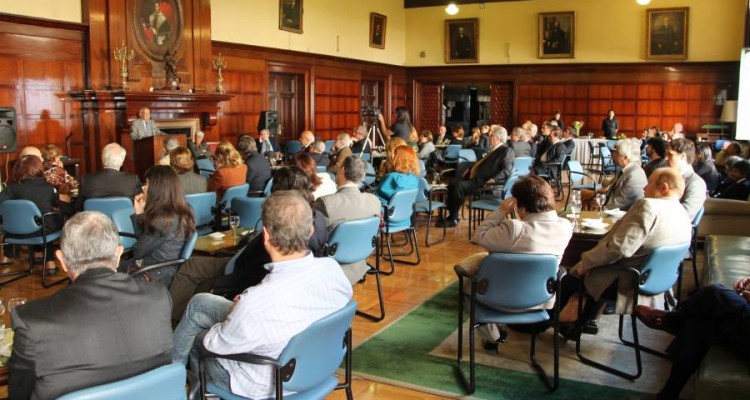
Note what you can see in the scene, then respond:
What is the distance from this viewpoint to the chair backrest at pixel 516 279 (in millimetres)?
3955

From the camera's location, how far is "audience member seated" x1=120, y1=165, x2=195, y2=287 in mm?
4391

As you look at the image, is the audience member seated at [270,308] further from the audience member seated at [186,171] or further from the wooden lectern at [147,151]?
the wooden lectern at [147,151]

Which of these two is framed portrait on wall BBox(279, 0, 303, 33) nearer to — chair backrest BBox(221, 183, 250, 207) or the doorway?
the doorway

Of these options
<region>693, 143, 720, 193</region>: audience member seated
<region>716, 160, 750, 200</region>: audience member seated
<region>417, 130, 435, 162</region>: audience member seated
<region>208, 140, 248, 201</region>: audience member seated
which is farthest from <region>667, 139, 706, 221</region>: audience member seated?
<region>417, 130, 435, 162</region>: audience member seated

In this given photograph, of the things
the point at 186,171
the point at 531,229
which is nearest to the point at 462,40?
the point at 186,171

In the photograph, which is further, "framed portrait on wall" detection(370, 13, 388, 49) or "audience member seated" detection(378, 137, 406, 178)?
"framed portrait on wall" detection(370, 13, 388, 49)

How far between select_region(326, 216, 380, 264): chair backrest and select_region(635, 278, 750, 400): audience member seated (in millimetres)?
2171

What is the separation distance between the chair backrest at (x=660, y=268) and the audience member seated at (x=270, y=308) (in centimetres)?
215

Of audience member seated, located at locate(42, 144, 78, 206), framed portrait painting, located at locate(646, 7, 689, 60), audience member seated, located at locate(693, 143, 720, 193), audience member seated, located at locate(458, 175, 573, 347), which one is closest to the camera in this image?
audience member seated, located at locate(458, 175, 573, 347)

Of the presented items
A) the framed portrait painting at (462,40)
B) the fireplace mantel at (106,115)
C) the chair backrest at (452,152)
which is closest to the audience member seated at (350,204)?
the fireplace mantel at (106,115)

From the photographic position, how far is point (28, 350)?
2213 mm

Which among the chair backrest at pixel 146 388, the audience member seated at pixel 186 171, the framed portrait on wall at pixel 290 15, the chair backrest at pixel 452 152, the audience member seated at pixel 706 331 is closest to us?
the chair backrest at pixel 146 388

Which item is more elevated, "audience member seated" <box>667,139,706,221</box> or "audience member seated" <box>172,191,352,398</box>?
"audience member seated" <box>667,139,706,221</box>

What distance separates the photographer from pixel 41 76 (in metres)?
10.3
